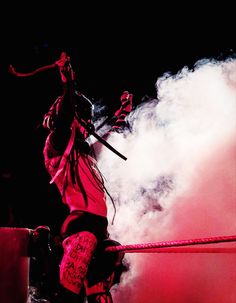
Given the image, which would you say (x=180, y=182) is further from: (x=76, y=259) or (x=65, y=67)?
(x=65, y=67)

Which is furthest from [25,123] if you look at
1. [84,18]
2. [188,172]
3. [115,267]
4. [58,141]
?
[115,267]

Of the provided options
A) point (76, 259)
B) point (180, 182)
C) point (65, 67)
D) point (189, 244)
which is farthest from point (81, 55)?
point (189, 244)

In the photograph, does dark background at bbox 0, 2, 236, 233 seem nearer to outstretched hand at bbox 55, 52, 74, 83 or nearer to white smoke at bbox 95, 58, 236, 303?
white smoke at bbox 95, 58, 236, 303

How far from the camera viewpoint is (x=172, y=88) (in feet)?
15.8

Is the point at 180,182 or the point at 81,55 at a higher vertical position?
the point at 81,55

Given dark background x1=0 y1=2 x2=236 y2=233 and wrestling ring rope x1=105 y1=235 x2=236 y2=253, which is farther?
dark background x1=0 y1=2 x2=236 y2=233

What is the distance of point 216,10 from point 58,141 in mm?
2841

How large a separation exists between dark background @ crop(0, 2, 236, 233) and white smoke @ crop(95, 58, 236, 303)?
374mm

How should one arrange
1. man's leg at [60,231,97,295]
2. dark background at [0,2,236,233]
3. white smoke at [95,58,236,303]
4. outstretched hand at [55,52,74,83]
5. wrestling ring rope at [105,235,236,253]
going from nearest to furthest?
1. wrestling ring rope at [105,235,236,253]
2. man's leg at [60,231,97,295]
3. outstretched hand at [55,52,74,83]
4. white smoke at [95,58,236,303]
5. dark background at [0,2,236,233]

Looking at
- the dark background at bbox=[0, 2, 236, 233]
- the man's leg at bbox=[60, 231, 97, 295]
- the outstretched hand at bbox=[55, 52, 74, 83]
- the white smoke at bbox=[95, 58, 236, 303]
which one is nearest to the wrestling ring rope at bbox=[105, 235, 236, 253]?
the man's leg at bbox=[60, 231, 97, 295]

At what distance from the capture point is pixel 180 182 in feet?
14.6

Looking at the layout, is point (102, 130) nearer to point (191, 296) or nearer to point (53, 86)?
point (53, 86)

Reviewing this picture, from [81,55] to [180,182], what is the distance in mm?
2425

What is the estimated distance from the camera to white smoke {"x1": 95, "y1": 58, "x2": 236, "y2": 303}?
155 inches
